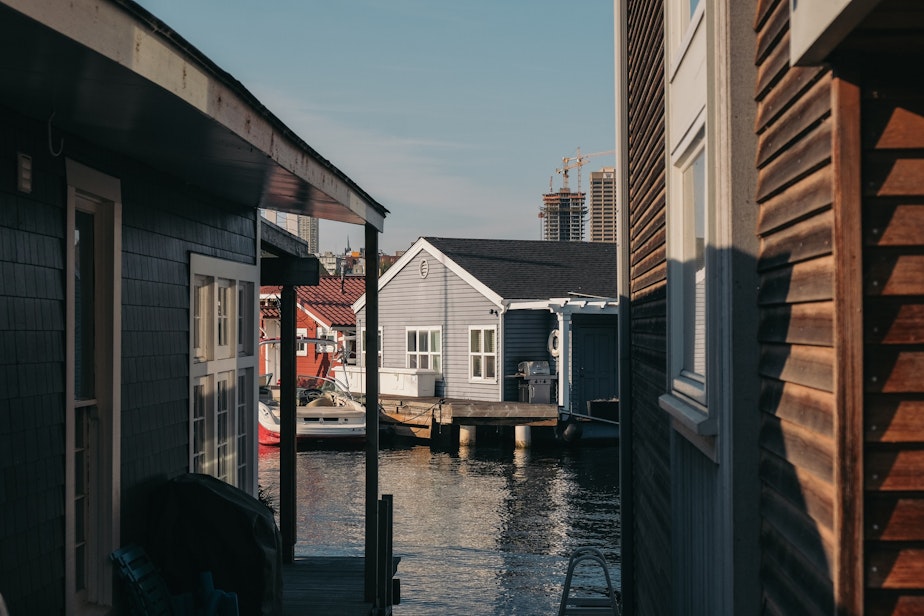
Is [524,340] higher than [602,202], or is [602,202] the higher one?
[602,202]

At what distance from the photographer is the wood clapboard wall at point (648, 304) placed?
6262 mm

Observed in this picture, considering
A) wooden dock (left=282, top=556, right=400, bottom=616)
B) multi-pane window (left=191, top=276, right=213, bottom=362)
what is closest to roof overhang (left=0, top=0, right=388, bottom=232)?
multi-pane window (left=191, top=276, right=213, bottom=362)

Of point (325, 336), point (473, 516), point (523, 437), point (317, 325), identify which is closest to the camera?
point (473, 516)

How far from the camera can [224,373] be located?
352 inches

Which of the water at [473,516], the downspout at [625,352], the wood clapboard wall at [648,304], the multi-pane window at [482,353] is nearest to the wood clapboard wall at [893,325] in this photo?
the wood clapboard wall at [648,304]

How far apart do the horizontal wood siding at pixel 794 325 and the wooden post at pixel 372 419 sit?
16.1 ft

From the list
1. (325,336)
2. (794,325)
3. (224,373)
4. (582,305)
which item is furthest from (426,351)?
(794,325)

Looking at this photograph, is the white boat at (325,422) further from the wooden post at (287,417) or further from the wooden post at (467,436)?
the wooden post at (287,417)

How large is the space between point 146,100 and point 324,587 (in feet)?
17.7

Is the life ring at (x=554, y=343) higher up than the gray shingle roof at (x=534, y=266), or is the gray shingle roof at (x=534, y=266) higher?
the gray shingle roof at (x=534, y=266)

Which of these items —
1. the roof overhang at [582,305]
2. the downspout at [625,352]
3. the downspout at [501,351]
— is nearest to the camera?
the downspout at [625,352]

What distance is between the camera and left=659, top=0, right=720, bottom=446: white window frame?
398cm

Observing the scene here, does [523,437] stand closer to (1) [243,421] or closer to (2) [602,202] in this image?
(1) [243,421]

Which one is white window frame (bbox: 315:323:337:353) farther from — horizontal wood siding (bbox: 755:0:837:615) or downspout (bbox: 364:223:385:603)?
horizontal wood siding (bbox: 755:0:837:615)
